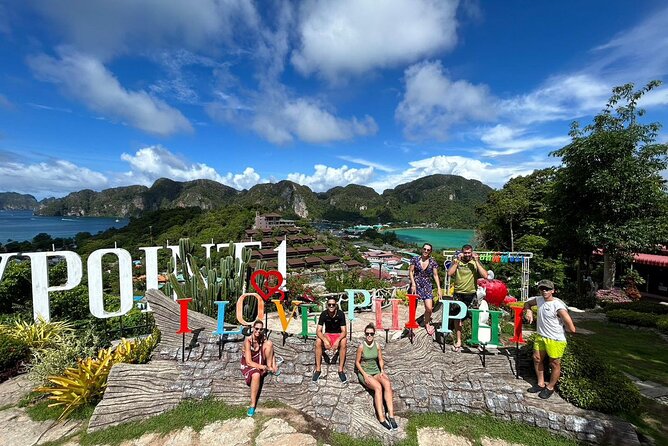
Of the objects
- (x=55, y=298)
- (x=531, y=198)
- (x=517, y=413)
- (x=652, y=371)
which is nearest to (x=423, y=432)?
(x=517, y=413)

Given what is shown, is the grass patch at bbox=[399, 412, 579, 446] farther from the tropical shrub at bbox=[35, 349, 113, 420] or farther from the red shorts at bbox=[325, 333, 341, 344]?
the tropical shrub at bbox=[35, 349, 113, 420]

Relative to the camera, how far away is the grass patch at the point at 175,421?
5.08 m

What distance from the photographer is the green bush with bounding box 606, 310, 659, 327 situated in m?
9.87

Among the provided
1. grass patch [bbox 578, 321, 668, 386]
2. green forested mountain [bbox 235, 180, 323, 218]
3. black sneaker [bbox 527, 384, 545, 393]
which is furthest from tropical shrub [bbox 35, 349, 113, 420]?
green forested mountain [bbox 235, 180, 323, 218]

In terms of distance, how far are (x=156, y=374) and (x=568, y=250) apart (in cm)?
1726

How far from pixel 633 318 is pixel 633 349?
111 inches

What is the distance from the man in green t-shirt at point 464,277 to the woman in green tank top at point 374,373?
6.07ft

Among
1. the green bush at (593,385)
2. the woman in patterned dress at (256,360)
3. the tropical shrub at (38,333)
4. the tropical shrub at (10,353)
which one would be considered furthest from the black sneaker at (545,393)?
the tropical shrub at (10,353)

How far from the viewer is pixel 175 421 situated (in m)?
5.28

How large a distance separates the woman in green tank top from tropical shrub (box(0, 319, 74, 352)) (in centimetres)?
703

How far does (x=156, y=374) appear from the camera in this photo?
5.91m

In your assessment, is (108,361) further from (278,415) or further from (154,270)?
(278,415)

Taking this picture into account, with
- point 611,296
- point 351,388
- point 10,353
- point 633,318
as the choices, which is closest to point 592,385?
point 351,388

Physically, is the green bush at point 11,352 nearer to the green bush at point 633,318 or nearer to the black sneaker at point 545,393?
the black sneaker at point 545,393
